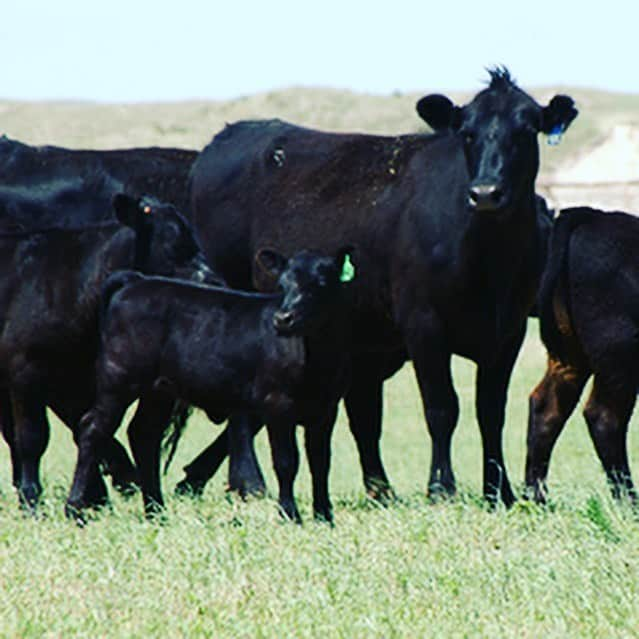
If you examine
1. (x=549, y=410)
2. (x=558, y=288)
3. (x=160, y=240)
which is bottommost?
(x=549, y=410)

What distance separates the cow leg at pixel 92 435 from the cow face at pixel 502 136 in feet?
6.97

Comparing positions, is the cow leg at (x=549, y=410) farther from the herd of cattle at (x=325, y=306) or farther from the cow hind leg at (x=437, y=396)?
the cow hind leg at (x=437, y=396)

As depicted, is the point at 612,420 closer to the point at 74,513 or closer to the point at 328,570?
the point at 74,513

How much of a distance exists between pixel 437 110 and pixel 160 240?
1.75 meters

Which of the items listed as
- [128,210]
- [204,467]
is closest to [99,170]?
[204,467]

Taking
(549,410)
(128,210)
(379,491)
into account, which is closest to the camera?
(128,210)

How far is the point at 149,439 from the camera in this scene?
31.6 ft

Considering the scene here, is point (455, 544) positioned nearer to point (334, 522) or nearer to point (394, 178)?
point (334, 522)

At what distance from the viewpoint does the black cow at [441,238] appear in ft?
32.0

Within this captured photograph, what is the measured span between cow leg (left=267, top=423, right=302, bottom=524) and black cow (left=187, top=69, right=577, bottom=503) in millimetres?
1209

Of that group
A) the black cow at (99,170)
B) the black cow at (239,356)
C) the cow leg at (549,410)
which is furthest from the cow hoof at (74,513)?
the black cow at (99,170)

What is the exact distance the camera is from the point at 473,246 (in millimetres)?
9859

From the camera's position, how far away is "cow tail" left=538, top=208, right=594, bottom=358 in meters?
10.8

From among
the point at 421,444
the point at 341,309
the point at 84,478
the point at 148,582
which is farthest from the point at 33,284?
the point at 421,444
